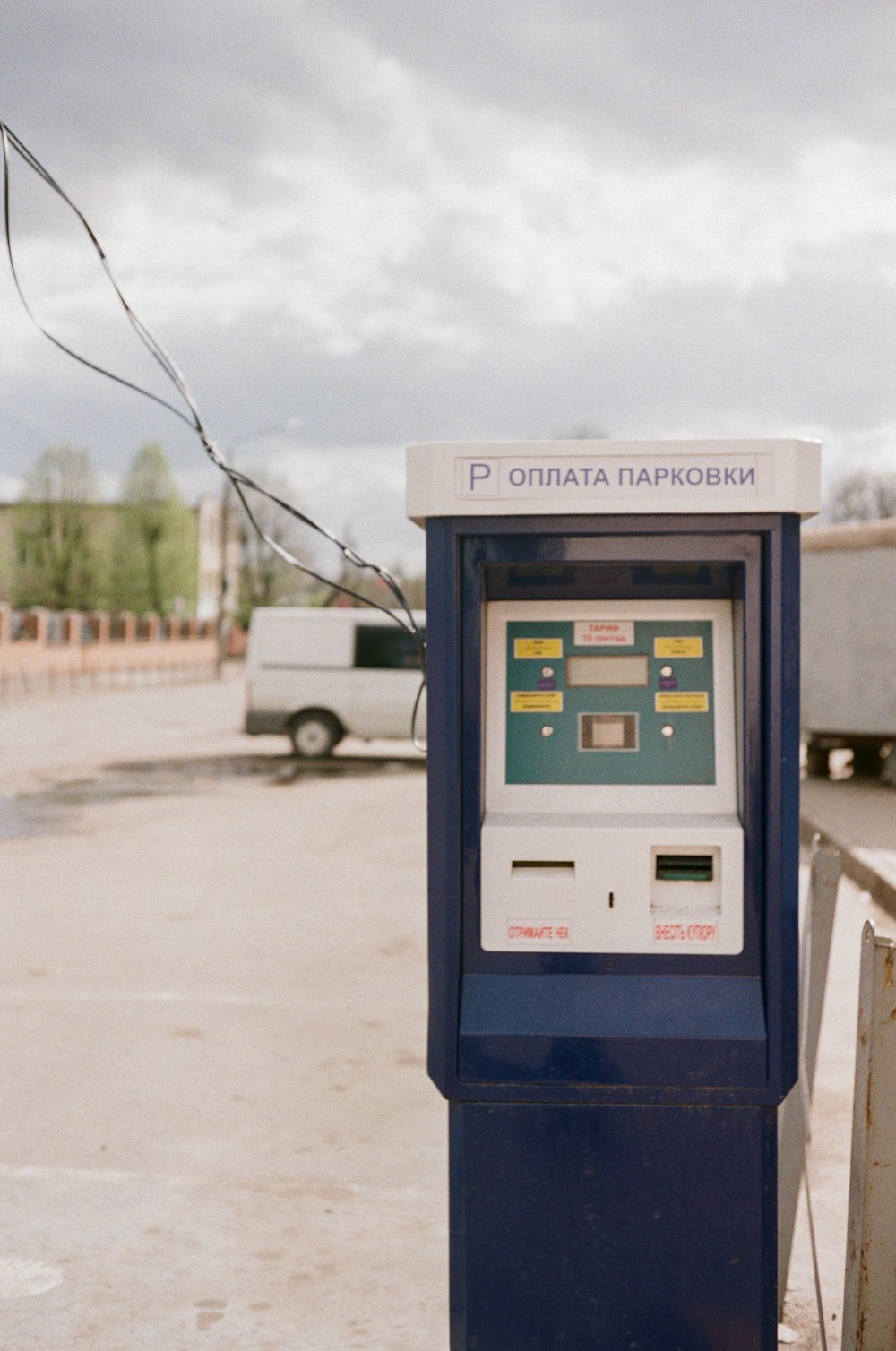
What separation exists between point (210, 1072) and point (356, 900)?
149 inches

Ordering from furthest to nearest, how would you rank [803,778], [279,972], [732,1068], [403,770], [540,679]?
1. [403,770]
2. [803,778]
3. [279,972]
4. [540,679]
5. [732,1068]

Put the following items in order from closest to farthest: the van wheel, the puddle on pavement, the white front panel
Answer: the white front panel
the puddle on pavement
the van wheel

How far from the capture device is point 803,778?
16.7 m

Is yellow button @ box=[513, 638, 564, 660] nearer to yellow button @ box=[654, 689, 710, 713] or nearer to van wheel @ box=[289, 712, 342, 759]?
yellow button @ box=[654, 689, 710, 713]

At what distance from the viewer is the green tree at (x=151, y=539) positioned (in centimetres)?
7244

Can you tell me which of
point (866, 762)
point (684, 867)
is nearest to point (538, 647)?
point (684, 867)

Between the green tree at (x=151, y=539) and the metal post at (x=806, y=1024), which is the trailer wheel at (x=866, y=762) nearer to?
the metal post at (x=806, y=1024)

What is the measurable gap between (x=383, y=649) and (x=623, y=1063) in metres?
15.6

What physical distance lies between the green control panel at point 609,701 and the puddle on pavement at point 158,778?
9.91 metres

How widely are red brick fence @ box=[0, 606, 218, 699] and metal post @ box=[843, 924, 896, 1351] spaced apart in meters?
34.0

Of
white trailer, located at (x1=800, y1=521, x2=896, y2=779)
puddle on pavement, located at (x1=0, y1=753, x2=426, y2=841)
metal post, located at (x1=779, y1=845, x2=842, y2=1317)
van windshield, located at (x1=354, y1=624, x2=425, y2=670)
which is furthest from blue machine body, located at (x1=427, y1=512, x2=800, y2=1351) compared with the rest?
van windshield, located at (x1=354, y1=624, x2=425, y2=670)

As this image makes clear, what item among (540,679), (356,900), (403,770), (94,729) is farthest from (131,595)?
(540,679)

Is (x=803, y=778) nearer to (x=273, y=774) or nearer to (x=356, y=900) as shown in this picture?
(x=273, y=774)

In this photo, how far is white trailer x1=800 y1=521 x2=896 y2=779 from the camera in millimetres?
14867
